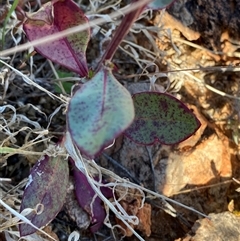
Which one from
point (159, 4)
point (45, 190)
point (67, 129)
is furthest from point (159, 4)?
point (45, 190)

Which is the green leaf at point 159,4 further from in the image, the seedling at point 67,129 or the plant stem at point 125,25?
the seedling at point 67,129

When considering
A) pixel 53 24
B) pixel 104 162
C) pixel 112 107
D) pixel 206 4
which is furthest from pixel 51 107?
pixel 112 107

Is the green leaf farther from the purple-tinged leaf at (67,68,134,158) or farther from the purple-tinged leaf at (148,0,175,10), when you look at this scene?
the purple-tinged leaf at (67,68,134,158)

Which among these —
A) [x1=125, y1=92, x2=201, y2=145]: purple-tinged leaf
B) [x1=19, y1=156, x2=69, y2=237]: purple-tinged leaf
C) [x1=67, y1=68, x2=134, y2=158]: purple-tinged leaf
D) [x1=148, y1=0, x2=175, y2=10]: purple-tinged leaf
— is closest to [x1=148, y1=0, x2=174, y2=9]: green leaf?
[x1=148, y1=0, x2=175, y2=10]: purple-tinged leaf

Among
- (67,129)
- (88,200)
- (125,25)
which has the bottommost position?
(88,200)

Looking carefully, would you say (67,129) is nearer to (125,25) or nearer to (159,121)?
(159,121)

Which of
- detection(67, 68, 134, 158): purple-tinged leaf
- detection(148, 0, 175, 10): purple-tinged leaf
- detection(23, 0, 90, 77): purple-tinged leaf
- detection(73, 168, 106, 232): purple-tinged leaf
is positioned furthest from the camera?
detection(73, 168, 106, 232): purple-tinged leaf
